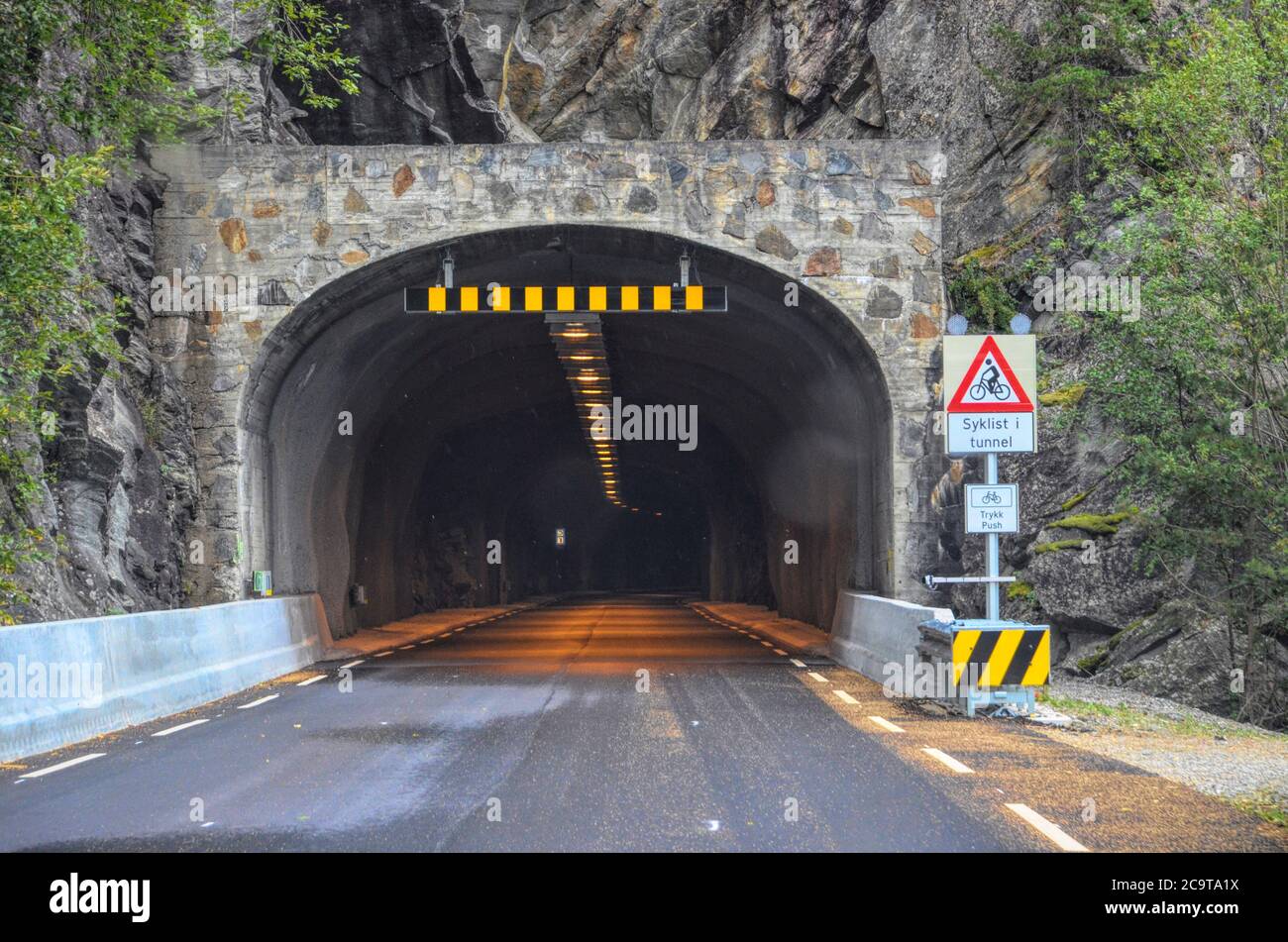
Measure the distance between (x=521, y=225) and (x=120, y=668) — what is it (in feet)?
30.3

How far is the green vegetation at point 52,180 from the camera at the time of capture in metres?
12.8

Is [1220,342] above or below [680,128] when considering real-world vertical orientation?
below

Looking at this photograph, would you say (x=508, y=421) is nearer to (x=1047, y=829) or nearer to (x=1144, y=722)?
(x=1144, y=722)

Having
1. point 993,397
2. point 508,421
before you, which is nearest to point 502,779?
point 993,397

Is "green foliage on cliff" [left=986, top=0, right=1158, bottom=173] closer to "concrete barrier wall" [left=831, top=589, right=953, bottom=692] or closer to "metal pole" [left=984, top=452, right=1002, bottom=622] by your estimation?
"concrete barrier wall" [left=831, top=589, right=953, bottom=692]

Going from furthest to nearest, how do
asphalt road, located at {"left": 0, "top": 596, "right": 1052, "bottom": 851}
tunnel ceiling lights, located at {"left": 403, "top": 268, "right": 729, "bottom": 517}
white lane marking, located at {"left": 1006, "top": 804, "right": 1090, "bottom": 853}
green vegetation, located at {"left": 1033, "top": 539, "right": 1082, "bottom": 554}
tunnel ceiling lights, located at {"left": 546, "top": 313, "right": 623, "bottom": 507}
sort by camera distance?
1. tunnel ceiling lights, located at {"left": 546, "top": 313, "right": 623, "bottom": 507}
2. tunnel ceiling lights, located at {"left": 403, "top": 268, "right": 729, "bottom": 517}
3. green vegetation, located at {"left": 1033, "top": 539, "right": 1082, "bottom": 554}
4. asphalt road, located at {"left": 0, "top": 596, "right": 1052, "bottom": 851}
5. white lane marking, located at {"left": 1006, "top": 804, "right": 1090, "bottom": 853}

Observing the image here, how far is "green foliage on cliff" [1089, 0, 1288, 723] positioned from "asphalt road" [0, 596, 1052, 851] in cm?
518

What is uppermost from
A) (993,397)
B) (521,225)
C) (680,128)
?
(680,128)

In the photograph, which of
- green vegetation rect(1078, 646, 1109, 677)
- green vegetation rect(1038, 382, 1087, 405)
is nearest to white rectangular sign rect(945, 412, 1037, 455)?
green vegetation rect(1078, 646, 1109, 677)

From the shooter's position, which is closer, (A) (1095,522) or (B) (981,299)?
(A) (1095,522)

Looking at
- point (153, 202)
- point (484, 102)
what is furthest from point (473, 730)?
point (484, 102)

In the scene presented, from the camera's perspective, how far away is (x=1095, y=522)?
18.8 meters

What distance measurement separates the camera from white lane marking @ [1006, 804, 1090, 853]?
22.2 ft
